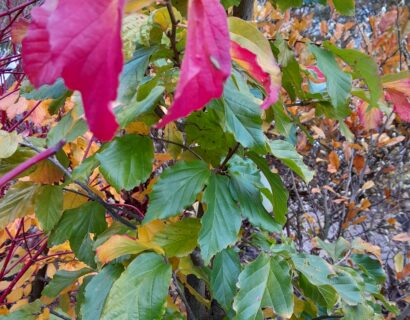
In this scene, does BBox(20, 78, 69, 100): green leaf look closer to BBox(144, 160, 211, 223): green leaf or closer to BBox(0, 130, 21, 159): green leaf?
BBox(0, 130, 21, 159): green leaf

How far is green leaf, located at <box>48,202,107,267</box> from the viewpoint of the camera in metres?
0.74

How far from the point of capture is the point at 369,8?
5.69 metres

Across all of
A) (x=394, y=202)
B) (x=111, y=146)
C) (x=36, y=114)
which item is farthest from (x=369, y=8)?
(x=111, y=146)

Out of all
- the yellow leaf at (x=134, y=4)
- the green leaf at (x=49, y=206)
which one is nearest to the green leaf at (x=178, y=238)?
the green leaf at (x=49, y=206)

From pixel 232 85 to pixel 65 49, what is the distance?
34 cm

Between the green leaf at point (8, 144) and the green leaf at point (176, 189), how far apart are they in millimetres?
229

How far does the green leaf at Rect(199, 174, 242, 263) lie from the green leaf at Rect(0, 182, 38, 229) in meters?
0.35

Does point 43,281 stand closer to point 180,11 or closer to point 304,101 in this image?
point 304,101

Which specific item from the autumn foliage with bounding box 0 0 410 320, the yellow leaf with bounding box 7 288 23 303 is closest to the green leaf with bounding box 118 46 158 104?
the autumn foliage with bounding box 0 0 410 320

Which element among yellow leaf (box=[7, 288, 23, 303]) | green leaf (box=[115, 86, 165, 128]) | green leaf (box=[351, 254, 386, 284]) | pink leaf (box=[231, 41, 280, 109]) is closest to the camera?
pink leaf (box=[231, 41, 280, 109])

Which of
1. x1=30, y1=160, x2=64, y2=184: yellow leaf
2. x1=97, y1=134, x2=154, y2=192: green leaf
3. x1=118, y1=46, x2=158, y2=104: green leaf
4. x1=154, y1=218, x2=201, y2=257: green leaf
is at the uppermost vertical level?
x1=118, y1=46, x2=158, y2=104: green leaf

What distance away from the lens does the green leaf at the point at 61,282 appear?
0.85 meters

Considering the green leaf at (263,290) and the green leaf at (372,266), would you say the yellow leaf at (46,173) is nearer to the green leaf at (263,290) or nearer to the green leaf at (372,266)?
the green leaf at (263,290)

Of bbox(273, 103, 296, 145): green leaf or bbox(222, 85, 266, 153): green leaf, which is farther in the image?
bbox(273, 103, 296, 145): green leaf
